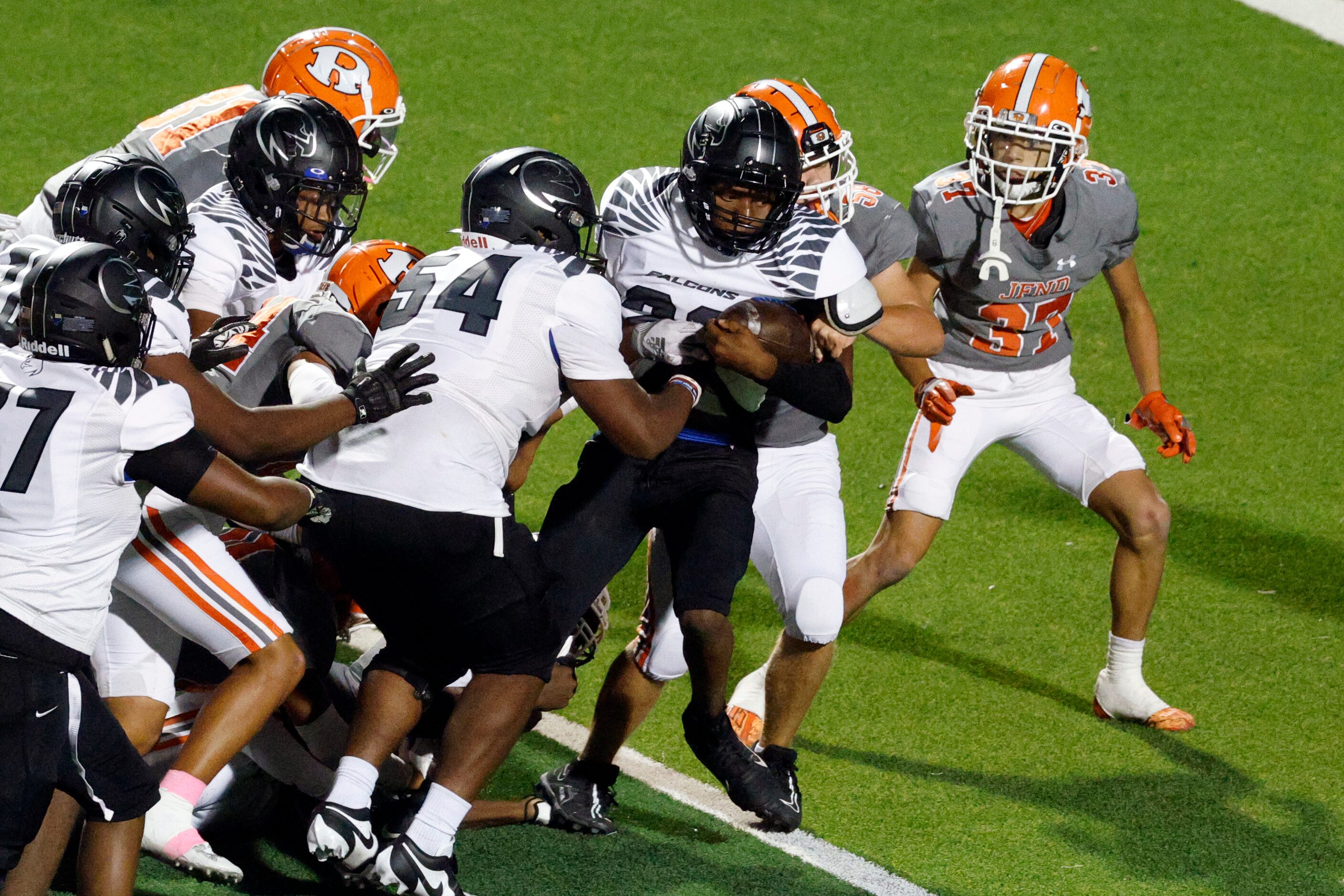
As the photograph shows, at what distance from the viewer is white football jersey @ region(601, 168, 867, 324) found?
4.17 metres

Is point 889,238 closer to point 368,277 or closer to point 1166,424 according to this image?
point 1166,424

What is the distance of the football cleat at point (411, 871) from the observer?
3.49 meters

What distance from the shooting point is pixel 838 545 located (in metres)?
4.35

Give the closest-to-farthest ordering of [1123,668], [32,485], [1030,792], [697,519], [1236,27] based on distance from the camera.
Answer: [32,485] < [697,519] < [1030,792] < [1123,668] < [1236,27]

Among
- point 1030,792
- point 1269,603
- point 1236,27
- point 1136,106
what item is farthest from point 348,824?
point 1236,27

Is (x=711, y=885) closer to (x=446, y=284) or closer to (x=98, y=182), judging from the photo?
(x=446, y=284)

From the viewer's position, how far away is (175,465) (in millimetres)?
3141

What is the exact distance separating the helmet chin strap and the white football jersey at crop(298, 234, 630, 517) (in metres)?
1.76

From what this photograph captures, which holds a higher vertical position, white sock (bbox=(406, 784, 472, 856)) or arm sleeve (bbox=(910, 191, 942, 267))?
arm sleeve (bbox=(910, 191, 942, 267))

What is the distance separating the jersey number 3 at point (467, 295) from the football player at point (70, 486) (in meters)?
0.73

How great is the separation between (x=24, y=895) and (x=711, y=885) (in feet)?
5.39

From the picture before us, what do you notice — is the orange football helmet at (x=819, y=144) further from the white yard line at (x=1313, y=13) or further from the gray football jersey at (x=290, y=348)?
the white yard line at (x=1313, y=13)

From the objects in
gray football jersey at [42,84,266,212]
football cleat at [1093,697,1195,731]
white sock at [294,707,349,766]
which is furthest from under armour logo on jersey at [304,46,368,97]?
football cleat at [1093,697,1195,731]

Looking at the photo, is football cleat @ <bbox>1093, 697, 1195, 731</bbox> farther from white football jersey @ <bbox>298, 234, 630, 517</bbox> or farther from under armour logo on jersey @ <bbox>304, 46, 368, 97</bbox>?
under armour logo on jersey @ <bbox>304, 46, 368, 97</bbox>
